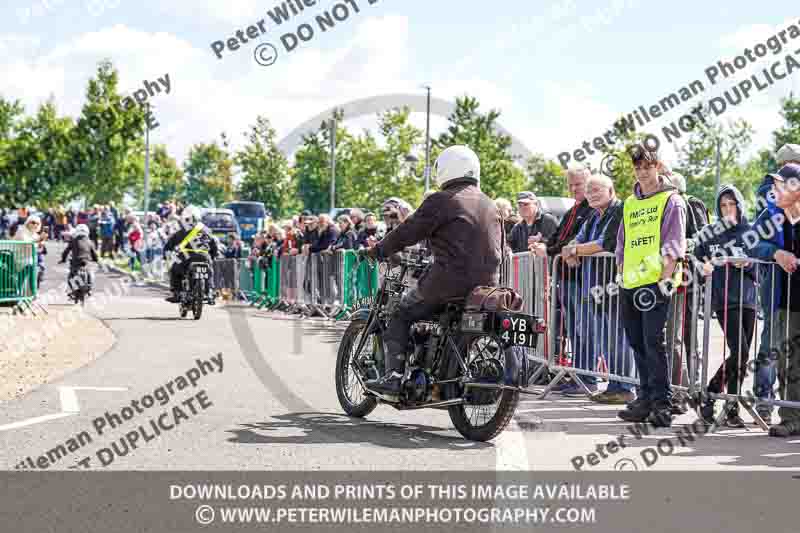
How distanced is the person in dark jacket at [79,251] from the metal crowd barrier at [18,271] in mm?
1279

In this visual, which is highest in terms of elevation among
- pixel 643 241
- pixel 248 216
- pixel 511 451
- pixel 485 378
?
pixel 248 216

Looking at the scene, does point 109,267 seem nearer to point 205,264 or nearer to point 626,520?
point 205,264

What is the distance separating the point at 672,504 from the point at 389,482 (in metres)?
1.40

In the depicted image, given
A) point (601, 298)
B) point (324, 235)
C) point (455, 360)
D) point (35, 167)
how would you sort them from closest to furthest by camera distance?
1. point (455, 360)
2. point (601, 298)
3. point (324, 235)
4. point (35, 167)

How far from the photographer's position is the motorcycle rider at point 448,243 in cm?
700

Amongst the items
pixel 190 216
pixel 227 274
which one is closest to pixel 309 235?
pixel 190 216

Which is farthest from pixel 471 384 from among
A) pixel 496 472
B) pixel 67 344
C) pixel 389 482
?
pixel 67 344

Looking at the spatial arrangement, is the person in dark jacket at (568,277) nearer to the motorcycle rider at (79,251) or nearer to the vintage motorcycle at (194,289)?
the vintage motorcycle at (194,289)

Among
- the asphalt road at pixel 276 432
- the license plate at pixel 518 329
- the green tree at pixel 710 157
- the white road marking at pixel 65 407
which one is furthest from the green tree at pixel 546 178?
the license plate at pixel 518 329

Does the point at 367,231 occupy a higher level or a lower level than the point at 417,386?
higher

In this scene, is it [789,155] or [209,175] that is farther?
[209,175]

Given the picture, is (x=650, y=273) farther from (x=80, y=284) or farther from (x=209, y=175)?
(x=209, y=175)

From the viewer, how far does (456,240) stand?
276 inches

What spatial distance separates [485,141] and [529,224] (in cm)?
6050
